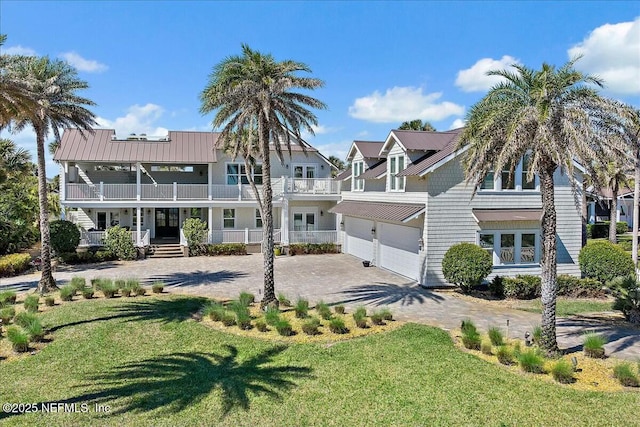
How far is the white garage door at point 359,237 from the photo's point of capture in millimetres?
26203

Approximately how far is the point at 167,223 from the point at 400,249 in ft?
62.4

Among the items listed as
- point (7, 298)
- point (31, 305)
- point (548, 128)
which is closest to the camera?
point (548, 128)

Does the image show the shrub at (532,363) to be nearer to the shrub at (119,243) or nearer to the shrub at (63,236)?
the shrub at (119,243)

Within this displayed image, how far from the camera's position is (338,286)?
19.7 metres

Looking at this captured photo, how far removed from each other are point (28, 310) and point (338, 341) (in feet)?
33.4

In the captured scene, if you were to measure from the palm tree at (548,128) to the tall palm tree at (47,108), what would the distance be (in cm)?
1589

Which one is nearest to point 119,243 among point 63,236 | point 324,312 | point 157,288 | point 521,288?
point 63,236

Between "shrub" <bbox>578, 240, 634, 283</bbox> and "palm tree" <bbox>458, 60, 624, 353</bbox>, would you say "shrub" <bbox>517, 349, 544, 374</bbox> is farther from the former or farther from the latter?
"shrub" <bbox>578, 240, 634, 283</bbox>

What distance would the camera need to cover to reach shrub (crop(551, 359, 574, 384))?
30.9 feet

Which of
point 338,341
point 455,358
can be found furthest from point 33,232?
point 455,358

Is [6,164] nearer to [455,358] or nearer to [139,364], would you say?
[139,364]

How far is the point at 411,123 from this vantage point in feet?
126

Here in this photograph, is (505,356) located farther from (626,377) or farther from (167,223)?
(167,223)

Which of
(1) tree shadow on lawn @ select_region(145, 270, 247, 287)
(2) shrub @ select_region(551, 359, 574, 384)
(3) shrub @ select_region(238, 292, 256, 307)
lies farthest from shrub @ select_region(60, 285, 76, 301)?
(2) shrub @ select_region(551, 359, 574, 384)
